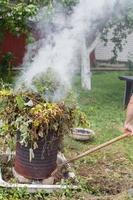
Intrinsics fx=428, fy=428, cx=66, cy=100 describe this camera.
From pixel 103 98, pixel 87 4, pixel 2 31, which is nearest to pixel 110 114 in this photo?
pixel 103 98

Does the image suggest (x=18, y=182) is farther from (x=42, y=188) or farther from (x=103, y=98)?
(x=103, y=98)

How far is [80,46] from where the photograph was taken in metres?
Answer: 10.6

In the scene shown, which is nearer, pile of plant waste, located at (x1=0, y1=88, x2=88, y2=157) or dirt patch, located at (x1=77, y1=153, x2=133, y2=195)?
pile of plant waste, located at (x1=0, y1=88, x2=88, y2=157)

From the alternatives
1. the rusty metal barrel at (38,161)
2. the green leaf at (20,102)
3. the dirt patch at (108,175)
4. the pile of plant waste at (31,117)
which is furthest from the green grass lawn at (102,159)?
the green leaf at (20,102)

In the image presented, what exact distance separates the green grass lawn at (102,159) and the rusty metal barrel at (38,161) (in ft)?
1.04

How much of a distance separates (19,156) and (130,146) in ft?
8.13

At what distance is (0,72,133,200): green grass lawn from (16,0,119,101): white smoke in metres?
1.08

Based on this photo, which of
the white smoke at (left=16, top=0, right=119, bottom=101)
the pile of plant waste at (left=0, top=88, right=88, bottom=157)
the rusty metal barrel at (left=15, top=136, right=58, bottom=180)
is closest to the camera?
the pile of plant waste at (left=0, top=88, right=88, bottom=157)

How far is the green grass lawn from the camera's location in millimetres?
4934

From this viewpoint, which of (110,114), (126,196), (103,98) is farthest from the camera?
(103,98)

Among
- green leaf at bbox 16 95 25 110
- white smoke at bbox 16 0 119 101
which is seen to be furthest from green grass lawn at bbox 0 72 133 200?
white smoke at bbox 16 0 119 101

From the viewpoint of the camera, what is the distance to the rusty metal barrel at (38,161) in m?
4.87

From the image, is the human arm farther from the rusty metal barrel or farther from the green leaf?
the green leaf

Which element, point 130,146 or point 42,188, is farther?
point 130,146
